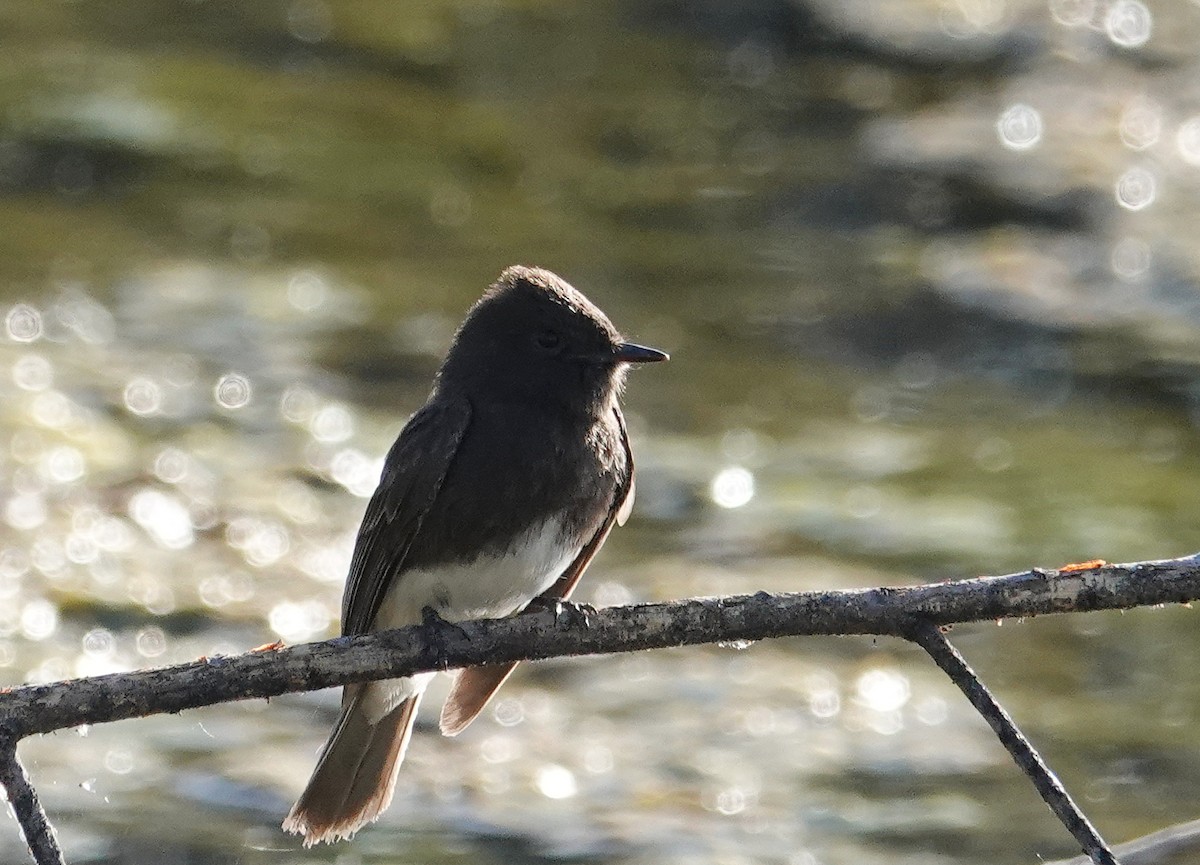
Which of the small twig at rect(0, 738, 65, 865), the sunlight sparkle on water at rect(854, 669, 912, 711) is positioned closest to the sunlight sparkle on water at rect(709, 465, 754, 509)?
the sunlight sparkle on water at rect(854, 669, 912, 711)

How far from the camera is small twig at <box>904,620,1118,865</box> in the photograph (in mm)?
3752

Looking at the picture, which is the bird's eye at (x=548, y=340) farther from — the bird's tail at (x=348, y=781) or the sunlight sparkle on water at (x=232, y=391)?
the sunlight sparkle on water at (x=232, y=391)

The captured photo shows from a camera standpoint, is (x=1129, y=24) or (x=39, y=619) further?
(x=1129, y=24)

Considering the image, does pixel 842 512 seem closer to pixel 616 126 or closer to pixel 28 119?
pixel 616 126

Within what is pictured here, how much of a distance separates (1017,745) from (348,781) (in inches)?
91.2

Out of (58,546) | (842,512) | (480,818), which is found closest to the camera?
(480,818)

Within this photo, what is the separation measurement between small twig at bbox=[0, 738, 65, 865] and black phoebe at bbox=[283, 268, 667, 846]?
163 centimetres

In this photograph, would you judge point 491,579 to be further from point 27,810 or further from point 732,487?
point 732,487

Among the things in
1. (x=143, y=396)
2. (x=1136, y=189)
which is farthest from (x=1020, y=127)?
(x=143, y=396)

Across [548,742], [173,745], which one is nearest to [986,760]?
[548,742]

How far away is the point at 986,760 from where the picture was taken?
24.1 ft

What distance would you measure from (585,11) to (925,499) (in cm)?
662

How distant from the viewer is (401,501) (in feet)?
18.1

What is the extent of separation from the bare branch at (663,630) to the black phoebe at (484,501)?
1074 millimetres
